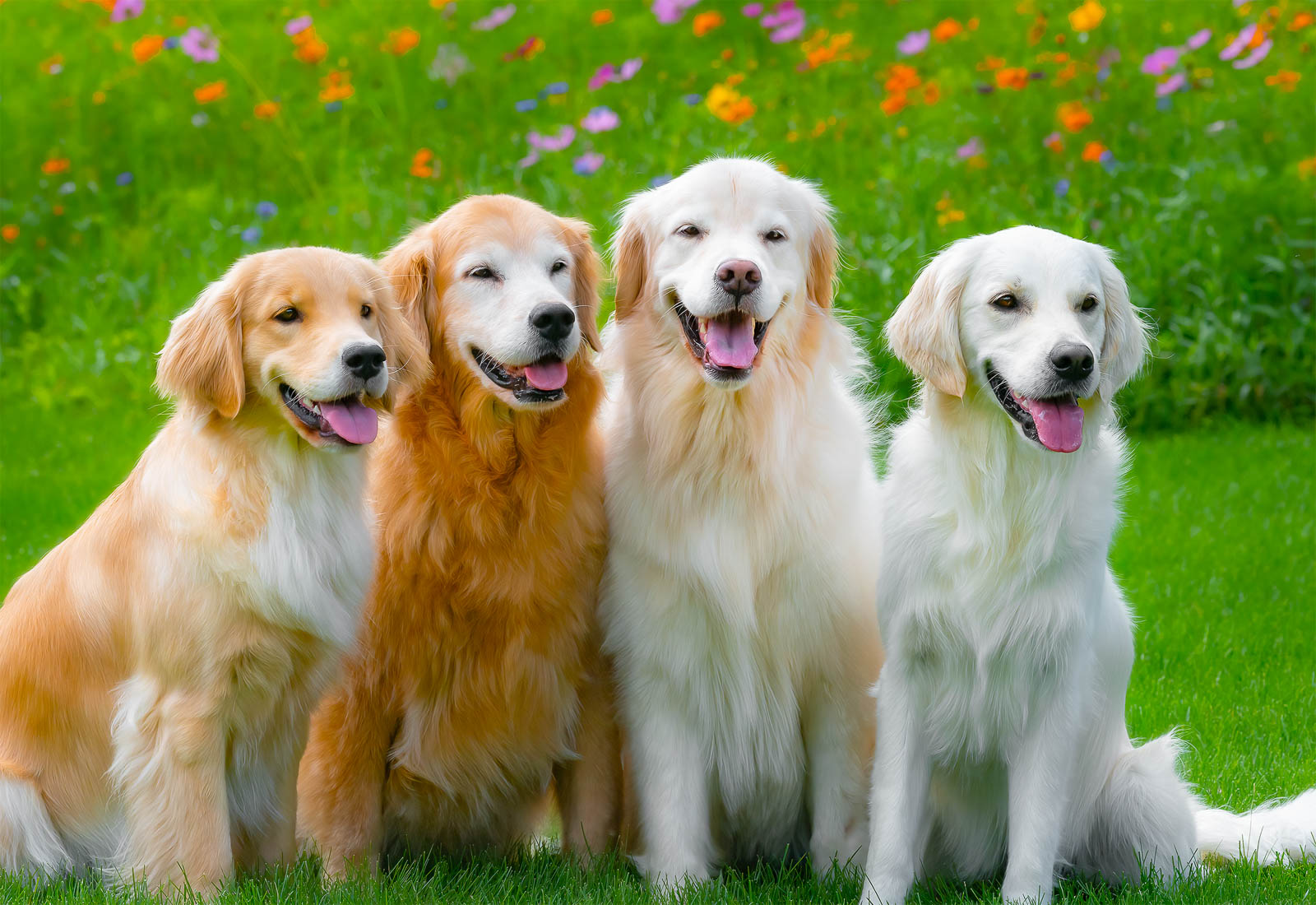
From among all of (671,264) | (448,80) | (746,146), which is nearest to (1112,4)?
(746,146)

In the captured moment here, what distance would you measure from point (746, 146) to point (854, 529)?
18.2ft

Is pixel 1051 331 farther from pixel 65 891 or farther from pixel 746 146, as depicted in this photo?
pixel 746 146

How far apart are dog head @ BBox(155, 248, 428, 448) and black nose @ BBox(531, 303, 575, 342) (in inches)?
15.7

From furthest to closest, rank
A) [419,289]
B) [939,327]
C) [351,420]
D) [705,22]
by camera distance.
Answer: [705,22], [419,289], [351,420], [939,327]

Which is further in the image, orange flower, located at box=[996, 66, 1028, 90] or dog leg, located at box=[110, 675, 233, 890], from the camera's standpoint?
orange flower, located at box=[996, 66, 1028, 90]

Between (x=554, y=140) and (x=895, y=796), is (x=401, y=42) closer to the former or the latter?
(x=554, y=140)

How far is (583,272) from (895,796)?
5.50ft

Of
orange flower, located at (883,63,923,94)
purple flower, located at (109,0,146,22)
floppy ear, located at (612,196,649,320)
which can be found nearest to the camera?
floppy ear, located at (612,196,649,320)

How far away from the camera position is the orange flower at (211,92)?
384 inches

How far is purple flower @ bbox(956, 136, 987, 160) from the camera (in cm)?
885

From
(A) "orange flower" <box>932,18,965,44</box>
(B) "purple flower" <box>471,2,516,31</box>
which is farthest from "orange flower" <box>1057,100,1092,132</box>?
(B) "purple flower" <box>471,2,516,31</box>

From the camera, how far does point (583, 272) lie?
12.8 feet

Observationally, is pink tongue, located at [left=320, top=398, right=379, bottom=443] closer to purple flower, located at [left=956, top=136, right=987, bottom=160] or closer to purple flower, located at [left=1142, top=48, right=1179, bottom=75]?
purple flower, located at [left=956, top=136, right=987, bottom=160]

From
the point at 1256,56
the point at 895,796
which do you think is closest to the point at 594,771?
the point at 895,796
